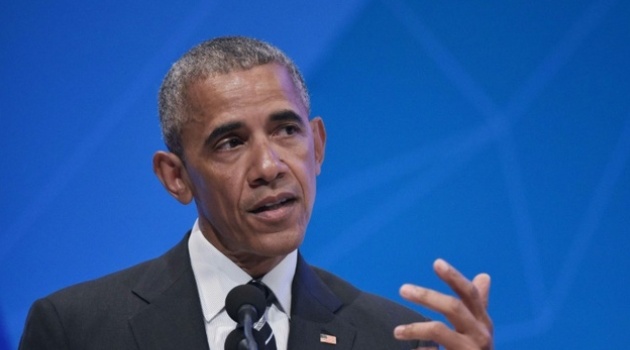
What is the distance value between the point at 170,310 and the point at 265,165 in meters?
0.46

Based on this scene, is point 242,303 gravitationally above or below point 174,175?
below

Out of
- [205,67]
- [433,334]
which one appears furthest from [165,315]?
[433,334]

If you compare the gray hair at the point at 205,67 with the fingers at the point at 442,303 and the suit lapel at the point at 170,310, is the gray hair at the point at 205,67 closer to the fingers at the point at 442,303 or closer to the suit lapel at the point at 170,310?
the suit lapel at the point at 170,310

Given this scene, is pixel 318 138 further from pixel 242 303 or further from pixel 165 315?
pixel 242 303

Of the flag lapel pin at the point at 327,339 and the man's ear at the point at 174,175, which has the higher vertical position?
the man's ear at the point at 174,175

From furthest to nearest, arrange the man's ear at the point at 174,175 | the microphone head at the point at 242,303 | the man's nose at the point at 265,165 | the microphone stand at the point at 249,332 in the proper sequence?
1. the man's ear at the point at 174,175
2. the man's nose at the point at 265,165
3. the microphone head at the point at 242,303
4. the microphone stand at the point at 249,332

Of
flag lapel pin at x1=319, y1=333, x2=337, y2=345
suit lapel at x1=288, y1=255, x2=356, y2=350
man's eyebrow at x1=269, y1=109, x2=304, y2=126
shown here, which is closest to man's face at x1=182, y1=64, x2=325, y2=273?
man's eyebrow at x1=269, y1=109, x2=304, y2=126

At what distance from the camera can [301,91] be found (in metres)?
2.69

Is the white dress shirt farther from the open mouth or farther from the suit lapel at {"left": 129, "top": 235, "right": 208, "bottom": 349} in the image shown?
the open mouth

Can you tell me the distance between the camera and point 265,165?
95.6 inches

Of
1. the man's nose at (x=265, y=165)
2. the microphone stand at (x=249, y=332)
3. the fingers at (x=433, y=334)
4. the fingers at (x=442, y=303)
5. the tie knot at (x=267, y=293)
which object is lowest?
the microphone stand at (x=249, y=332)

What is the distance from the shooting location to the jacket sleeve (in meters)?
2.47

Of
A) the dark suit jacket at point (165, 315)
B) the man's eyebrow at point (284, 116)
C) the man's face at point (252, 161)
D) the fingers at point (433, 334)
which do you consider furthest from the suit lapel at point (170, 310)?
the fingers at point (433, 334)

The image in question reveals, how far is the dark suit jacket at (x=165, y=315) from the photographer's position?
2.48 m
